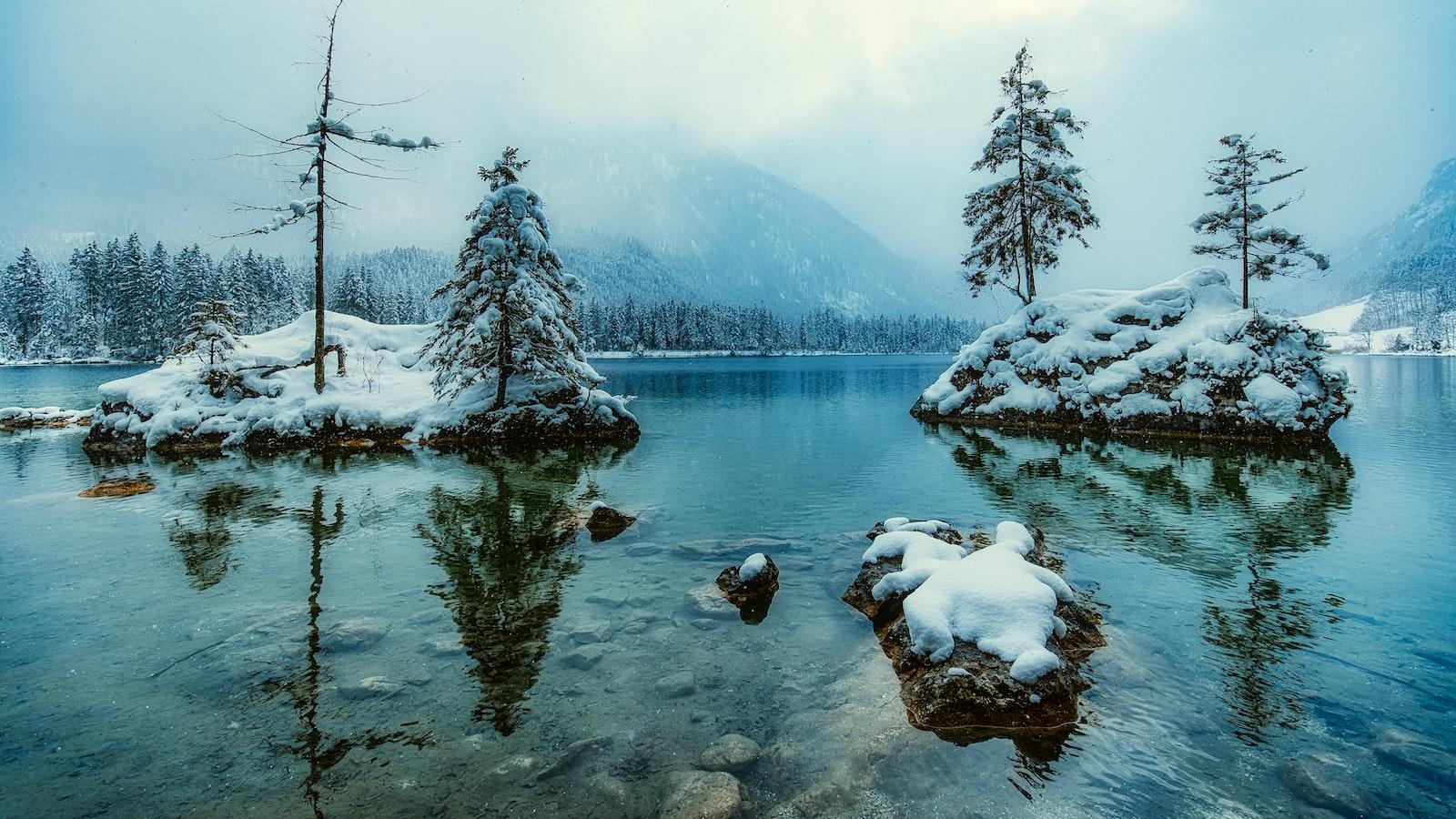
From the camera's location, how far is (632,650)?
697 cm

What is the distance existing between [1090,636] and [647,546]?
6.94 m

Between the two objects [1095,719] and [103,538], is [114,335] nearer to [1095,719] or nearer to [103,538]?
[103,538]

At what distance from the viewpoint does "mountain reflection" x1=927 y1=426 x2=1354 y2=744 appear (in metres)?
6.50

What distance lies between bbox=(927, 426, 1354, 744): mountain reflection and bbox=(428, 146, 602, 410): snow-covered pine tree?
1609 centimetres

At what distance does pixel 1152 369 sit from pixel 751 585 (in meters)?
24.1

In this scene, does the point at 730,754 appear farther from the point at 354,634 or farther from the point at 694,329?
the point at 694,329

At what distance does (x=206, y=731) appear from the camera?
5.22m

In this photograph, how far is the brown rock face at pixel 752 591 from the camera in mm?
8108

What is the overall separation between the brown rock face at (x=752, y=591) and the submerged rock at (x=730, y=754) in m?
2.63

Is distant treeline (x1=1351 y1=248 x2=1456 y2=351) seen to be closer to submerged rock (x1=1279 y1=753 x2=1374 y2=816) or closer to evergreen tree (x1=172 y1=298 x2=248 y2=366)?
submerged rock (x1=1279 y1=753 x2=1374 y2=816)

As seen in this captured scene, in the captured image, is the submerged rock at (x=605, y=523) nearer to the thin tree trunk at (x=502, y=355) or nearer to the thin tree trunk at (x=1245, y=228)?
the thin tree trunk at (x=502, y=355)

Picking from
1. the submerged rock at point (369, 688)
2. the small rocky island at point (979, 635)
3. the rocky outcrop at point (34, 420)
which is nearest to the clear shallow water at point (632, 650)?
the submerged rock at point (369, 688)

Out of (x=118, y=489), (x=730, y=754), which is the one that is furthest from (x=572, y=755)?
(x=118, y=489)

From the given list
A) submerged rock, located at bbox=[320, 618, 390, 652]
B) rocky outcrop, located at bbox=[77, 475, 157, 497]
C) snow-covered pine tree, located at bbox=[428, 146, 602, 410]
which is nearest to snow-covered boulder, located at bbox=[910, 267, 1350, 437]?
snow-covered pine tree, located at bbox=[428, 146, 602, 410]
